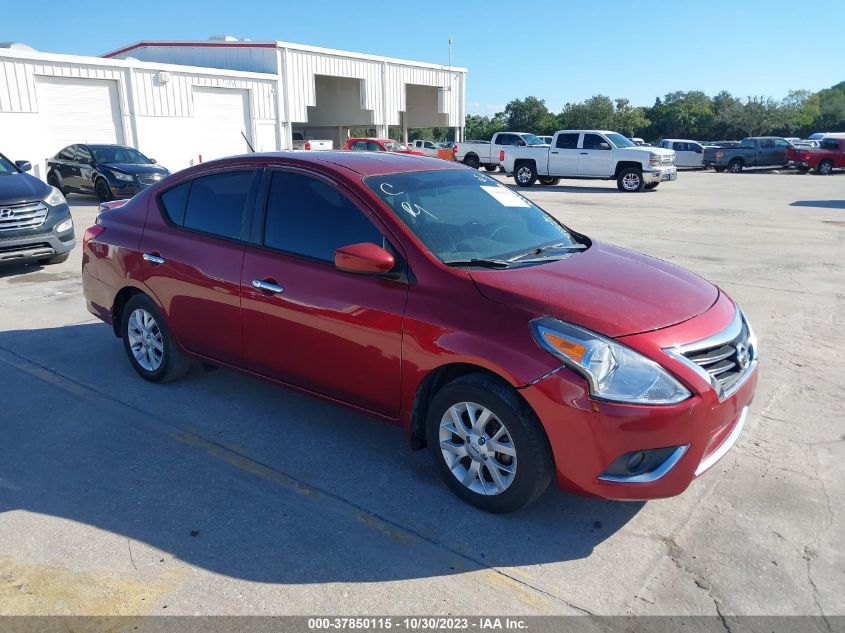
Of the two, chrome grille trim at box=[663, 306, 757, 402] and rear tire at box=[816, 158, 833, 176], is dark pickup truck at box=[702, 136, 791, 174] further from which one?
chrome grille trim at box=[663, 306, 757, 402]

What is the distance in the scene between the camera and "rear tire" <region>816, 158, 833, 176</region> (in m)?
31.9

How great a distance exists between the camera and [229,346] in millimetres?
4387

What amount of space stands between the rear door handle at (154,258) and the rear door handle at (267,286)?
1.03 meters

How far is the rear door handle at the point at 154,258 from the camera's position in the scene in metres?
4.71

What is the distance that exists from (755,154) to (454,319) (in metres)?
37.1

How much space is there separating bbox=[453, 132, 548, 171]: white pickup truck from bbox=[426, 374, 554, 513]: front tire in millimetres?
24679

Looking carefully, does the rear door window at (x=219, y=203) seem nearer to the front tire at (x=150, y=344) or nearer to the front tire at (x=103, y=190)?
the front tire at (x=150, y=344)

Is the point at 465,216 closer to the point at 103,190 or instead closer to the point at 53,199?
the point at 53,199

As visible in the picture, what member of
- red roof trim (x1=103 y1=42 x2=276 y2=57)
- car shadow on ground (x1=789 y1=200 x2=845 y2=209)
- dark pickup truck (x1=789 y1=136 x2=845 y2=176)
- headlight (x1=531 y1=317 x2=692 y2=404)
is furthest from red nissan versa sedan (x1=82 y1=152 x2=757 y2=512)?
dark pickup truck (x1=789 y1=136 x2=845 y2=176)

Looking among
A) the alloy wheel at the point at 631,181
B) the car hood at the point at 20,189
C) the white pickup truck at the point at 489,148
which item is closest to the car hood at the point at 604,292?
the car hood at the point at 20,189

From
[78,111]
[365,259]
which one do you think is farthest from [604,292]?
[78,111]

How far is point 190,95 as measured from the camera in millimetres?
26031

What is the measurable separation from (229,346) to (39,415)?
1.43 meters

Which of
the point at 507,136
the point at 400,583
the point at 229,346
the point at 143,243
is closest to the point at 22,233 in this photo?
the point at 143,243
